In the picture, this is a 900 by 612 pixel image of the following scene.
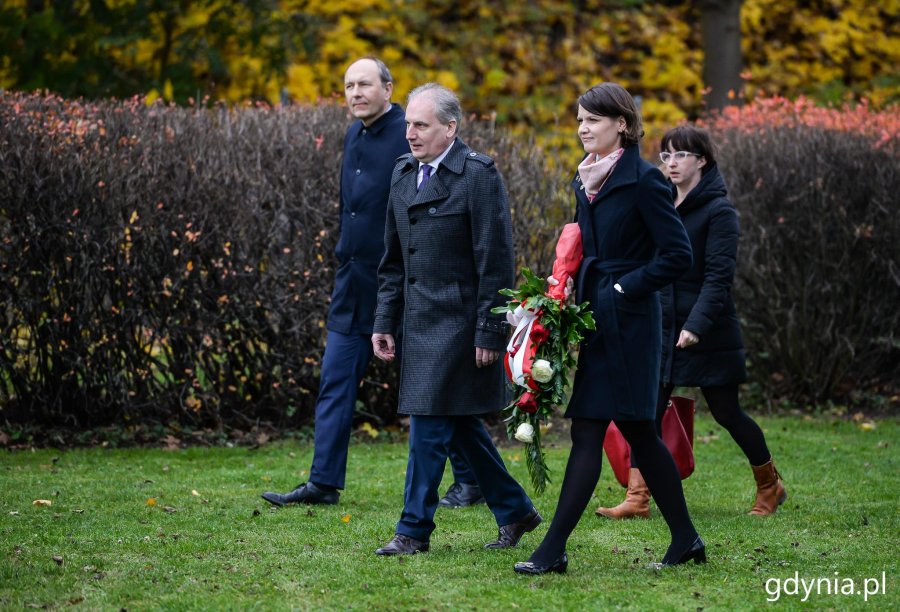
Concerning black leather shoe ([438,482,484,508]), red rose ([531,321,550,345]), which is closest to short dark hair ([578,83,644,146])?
red rose ([531,321,550,345])

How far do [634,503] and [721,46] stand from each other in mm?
9651

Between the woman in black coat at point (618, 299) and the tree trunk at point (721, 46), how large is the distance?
10168 mm

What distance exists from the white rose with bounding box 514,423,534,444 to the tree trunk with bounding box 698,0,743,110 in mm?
10446

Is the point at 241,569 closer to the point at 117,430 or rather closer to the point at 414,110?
the point at 414,110

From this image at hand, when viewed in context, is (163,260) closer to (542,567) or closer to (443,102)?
(443,102)

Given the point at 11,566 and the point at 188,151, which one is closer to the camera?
the point at 11,566

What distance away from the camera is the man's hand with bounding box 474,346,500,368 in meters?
4.93

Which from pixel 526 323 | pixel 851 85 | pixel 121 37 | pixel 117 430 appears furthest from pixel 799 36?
pixel 526 323

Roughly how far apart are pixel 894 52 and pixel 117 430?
1270cm

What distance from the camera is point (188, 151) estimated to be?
778 cm

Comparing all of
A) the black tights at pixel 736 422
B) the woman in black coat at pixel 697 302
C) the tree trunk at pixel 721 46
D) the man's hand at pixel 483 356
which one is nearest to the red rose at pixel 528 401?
the man's hand at pixel 483 356

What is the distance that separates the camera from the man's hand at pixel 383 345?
5316mm

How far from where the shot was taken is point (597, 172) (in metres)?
4.57

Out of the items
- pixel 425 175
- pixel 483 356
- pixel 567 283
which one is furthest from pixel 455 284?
pixel 567 283
